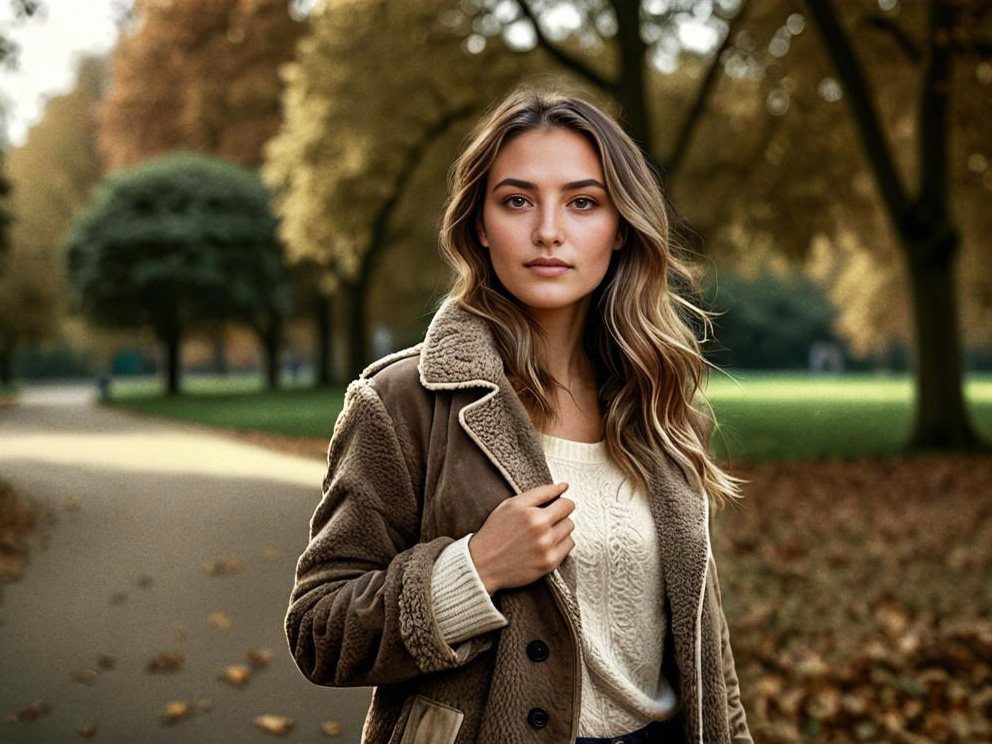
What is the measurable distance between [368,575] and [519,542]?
0.27 meters

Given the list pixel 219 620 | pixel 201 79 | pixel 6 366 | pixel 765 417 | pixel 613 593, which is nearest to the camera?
pixel 613 593

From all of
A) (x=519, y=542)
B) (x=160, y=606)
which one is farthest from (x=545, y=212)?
(x=160, y=606)

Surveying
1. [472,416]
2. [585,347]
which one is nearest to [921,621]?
[585,347]

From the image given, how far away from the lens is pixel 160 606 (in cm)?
670

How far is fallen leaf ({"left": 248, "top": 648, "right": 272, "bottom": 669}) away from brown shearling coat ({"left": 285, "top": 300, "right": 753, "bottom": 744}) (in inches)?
153

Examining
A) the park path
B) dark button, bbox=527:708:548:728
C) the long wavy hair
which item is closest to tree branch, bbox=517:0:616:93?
the park path

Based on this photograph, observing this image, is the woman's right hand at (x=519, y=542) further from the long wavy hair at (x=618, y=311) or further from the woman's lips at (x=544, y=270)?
the woman's lips at (x=544, y=270)

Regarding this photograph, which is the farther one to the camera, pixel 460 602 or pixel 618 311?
pixel 618 311

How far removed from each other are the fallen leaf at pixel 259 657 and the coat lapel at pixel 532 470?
158 inches

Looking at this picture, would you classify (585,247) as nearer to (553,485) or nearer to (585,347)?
(585,347)

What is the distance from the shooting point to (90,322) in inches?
1326

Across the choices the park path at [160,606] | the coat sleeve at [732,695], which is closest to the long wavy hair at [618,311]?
the coat sleeve at [732,695]

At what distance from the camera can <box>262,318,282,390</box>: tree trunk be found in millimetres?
39125

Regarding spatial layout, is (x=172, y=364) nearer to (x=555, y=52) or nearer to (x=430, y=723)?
(x=555, y=52)
